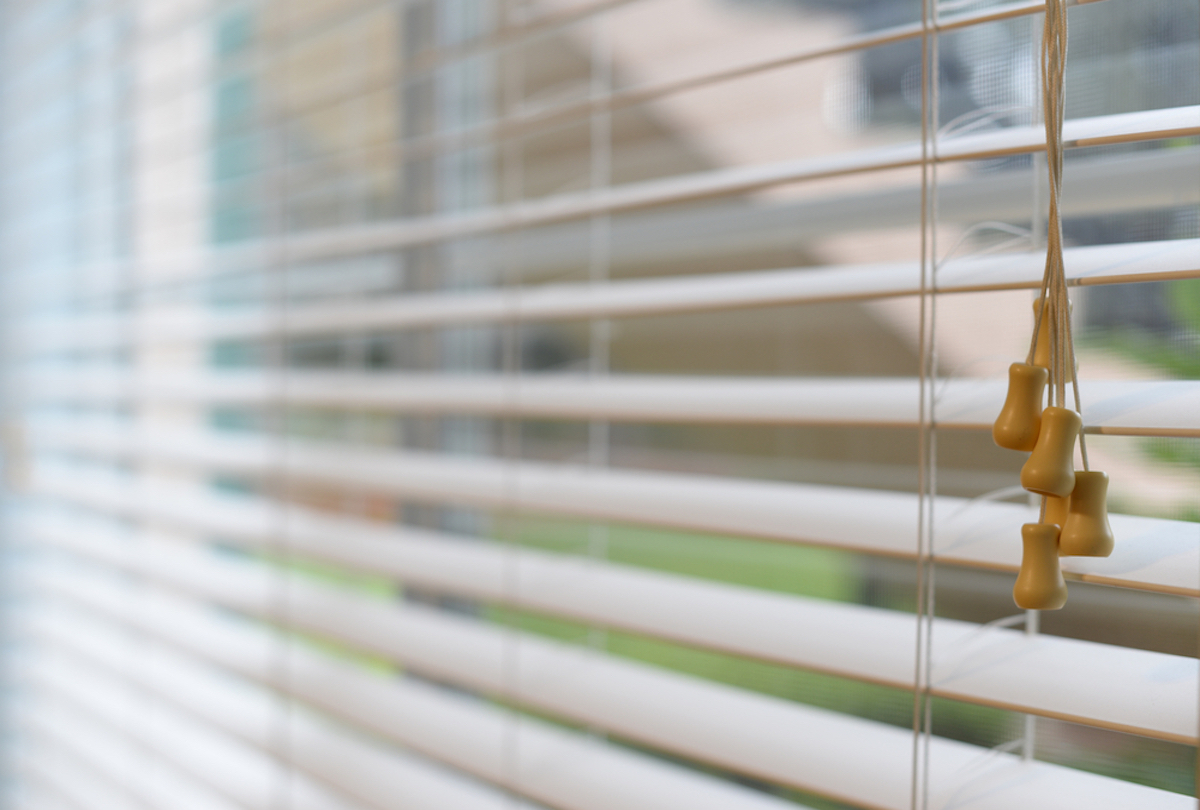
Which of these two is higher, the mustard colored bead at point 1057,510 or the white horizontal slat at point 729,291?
the white horizontal slat at point 729,291

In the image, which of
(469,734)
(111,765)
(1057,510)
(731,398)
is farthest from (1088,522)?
(111,765)

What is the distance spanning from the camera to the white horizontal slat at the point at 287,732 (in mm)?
789

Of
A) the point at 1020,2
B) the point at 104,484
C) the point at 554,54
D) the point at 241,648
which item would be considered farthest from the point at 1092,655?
the point at 104,484

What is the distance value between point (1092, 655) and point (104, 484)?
1.33 meters

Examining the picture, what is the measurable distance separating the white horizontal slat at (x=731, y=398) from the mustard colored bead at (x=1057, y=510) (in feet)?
0.21

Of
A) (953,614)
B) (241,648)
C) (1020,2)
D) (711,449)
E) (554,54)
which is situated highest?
(554,54)

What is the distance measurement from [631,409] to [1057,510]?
0.30 metres

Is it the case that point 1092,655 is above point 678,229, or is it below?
below

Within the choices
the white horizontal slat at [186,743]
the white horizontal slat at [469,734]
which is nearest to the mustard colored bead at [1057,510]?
the white horizontal slat at [469,734]

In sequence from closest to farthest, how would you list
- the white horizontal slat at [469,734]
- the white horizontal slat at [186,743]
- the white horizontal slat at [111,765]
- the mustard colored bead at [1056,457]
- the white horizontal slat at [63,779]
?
the mustard colored bead at [1056,457] → the white horizontal slat at [469,734] → the white horizontal slat at [186,743] → the white horizontal slat at [111,765] → the white horizontal slat at [63,779]

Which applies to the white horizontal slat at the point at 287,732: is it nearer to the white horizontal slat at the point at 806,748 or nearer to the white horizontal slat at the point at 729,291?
the white horizontal slat at the point at 806,748

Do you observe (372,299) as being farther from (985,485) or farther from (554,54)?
(985,485)

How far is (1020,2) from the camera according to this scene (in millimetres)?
475

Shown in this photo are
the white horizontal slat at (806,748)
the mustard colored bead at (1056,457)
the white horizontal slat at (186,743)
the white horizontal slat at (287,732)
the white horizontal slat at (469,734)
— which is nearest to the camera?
the mustard colored bead at (1056,457)
